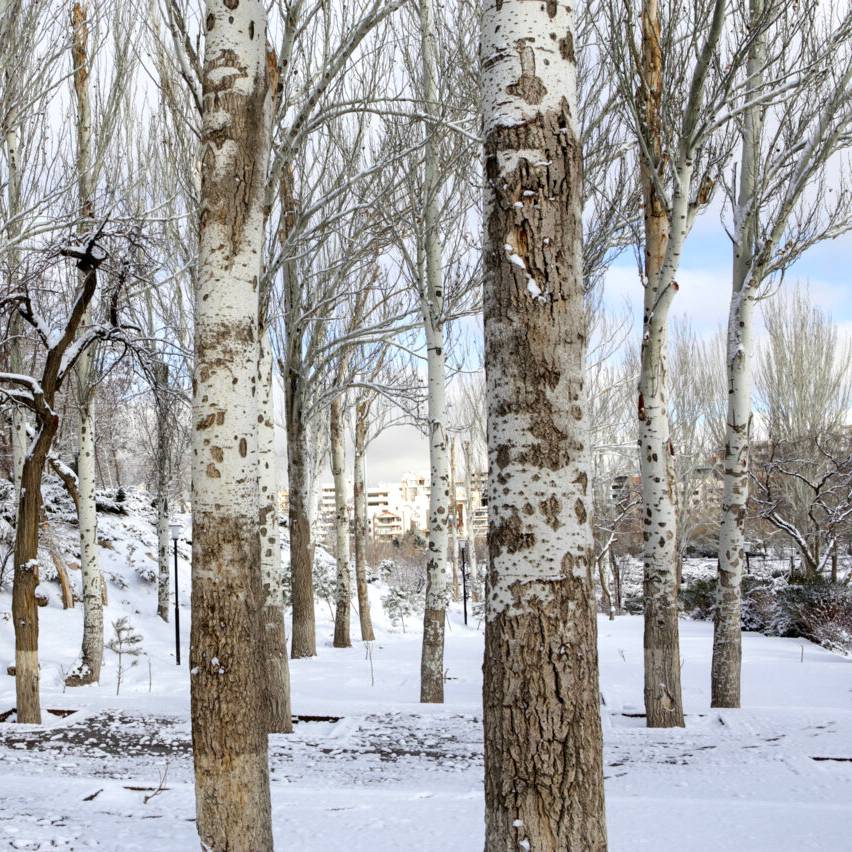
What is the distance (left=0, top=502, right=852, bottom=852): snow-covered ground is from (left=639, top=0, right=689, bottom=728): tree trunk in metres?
0.33

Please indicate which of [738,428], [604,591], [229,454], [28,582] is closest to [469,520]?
[604,591]

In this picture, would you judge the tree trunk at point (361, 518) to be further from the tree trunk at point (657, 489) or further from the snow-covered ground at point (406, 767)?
the tree trunk at point (657, 489)

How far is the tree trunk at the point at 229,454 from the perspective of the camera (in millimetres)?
3225

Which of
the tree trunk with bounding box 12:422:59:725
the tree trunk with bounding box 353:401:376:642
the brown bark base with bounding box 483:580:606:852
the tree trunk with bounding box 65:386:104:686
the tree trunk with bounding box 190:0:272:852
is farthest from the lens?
the tree trunk with bounding box 353:401:376:642

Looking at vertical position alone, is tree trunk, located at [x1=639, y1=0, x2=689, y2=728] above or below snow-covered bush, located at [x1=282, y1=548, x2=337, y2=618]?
above

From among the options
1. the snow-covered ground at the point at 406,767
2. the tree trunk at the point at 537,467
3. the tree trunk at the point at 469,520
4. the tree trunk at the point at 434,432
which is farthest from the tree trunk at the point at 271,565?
the tree trunk at the point at 469,520

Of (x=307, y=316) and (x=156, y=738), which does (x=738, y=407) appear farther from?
(x=156, y=738)

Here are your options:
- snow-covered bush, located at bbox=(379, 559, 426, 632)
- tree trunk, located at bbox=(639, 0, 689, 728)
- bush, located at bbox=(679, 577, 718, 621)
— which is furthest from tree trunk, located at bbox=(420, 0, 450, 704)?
bush, located at bbox=(679, 577, 718, 621)

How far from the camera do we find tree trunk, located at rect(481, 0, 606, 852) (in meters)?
2.20

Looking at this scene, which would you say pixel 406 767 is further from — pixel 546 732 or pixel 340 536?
pixel 340 536

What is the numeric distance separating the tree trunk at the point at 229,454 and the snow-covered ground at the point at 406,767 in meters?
0.71

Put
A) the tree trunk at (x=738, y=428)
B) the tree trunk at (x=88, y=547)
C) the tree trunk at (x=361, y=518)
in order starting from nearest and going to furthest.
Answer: the tree trunk at (x=738, y=428)
the tree trunk at (x=88, y=547)
the tree trunk at (x=361, y=518)

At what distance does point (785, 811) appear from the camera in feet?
13.5

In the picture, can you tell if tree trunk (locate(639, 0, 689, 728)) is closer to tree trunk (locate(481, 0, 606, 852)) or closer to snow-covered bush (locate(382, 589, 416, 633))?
tree trunk (locate(481, 0, 606, 852))
